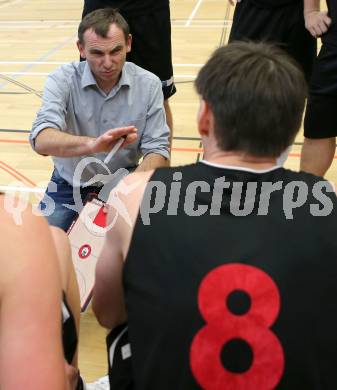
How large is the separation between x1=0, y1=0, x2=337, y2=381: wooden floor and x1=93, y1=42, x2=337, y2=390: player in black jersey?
29 centimetres

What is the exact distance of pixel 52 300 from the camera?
3.17 feet

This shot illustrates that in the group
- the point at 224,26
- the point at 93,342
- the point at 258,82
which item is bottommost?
the point at 93,342

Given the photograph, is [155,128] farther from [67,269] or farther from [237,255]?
[237,255]

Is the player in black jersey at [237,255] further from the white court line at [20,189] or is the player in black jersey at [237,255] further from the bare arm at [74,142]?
the white court line at [20,189]

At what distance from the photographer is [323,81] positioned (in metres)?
2.46

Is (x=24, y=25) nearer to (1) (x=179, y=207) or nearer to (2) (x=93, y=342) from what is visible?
(2) (x=93, y=342)

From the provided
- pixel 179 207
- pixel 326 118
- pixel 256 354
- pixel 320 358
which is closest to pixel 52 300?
pixel 179 207

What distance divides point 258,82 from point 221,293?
0.49m

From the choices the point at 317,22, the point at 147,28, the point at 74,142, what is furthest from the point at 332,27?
the point at 74,142

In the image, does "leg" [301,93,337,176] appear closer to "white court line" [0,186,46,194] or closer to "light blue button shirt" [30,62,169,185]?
"light blue button shirt" [30,62,169,185]

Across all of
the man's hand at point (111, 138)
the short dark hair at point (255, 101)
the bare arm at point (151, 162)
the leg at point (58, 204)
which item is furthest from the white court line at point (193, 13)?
the short dark hair at point (255, 101)

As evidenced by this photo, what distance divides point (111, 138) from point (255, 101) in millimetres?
925

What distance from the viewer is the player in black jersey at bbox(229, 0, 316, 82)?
8.59 ft

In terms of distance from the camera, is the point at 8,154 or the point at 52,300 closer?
the point at 52,300
